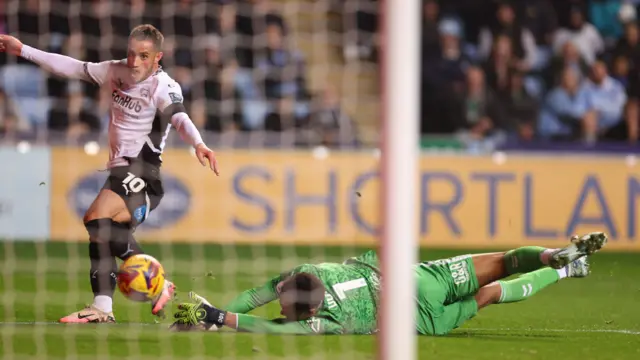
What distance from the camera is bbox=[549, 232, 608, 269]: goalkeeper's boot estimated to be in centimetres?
611

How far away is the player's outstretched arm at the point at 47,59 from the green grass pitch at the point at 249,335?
134cm

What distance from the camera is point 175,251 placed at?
10375 mm

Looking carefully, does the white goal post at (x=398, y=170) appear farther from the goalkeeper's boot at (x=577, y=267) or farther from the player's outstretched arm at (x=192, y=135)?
the goalkeeper's boot at (x=577, y=267)

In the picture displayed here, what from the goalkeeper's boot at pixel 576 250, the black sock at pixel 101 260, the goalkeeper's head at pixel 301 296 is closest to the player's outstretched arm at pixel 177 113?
the black sock at pixel 101 260

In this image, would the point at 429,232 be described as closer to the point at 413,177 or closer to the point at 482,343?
the point at 482,343

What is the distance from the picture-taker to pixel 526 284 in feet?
20.7

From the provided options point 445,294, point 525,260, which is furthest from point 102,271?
point 525,260

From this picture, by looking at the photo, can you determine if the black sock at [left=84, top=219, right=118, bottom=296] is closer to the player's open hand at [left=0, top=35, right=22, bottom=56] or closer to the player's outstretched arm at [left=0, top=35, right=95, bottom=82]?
the player's outstretched arm at [left=0, top=35, right=95, bottom=82]

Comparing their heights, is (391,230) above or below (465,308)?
above

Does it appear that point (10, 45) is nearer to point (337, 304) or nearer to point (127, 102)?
point (127, 102)

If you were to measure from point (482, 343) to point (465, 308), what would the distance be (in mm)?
290

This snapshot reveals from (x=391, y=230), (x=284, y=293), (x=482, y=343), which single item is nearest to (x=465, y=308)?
(x=482, y=343)

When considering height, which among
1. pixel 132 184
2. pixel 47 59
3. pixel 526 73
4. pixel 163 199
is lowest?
pixel 163 199

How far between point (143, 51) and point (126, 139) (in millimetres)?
487
